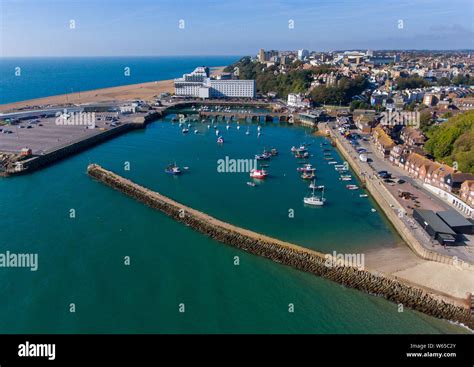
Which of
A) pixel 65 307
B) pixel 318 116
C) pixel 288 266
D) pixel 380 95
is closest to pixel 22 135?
pixel 65 307

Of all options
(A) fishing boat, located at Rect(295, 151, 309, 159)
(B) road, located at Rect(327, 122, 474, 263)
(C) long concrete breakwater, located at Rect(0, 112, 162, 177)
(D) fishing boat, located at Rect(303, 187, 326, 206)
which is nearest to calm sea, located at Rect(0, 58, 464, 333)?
(D) fishing boat, located at Rect(303, 187, 326, 206)

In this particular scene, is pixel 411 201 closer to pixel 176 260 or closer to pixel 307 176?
pixel 307 176

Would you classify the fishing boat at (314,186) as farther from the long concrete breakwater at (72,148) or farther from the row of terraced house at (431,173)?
the long concrete breakwater at (72,148)

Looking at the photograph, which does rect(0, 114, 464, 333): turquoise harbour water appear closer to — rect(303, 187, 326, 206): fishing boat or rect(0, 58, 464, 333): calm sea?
rect(0, 58, 464, 333): calm sea

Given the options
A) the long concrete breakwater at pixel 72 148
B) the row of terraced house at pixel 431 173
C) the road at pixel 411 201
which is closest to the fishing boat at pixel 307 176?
the road at pixel 411 201

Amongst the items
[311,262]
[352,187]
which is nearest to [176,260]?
[311,262]

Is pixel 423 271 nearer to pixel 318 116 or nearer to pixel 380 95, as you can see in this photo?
pixel 318 116
